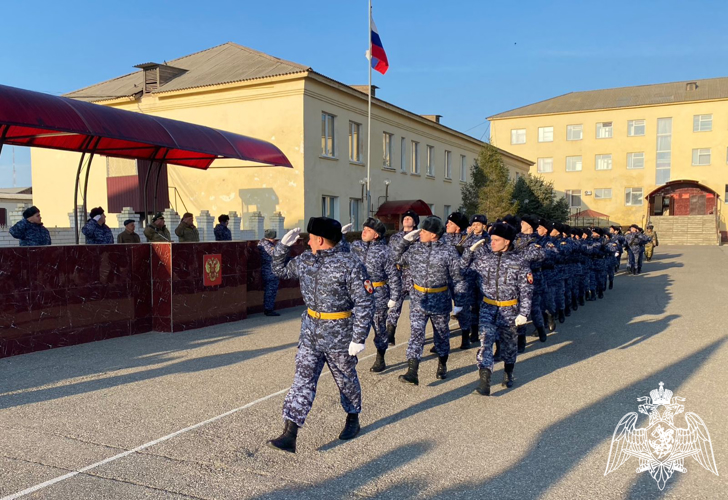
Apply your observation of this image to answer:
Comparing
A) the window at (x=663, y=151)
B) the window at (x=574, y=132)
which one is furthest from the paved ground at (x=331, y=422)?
the window at (x=574, y=132)

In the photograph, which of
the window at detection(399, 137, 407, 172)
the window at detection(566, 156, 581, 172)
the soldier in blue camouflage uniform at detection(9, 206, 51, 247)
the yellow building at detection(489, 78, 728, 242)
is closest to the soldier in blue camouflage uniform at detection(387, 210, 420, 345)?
the soldier in blue camouflage uniform at detection(9, 206, 51, 247)

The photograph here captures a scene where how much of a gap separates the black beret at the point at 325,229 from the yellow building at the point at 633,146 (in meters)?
51.9

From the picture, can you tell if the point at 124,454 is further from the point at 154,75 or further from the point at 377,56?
the point at 154,75

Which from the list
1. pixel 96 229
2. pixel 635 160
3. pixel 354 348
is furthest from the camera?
pixel 635 160

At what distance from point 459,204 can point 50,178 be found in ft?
75.4

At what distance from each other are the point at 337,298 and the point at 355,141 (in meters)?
21.9

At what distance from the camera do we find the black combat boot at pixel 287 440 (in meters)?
4.53

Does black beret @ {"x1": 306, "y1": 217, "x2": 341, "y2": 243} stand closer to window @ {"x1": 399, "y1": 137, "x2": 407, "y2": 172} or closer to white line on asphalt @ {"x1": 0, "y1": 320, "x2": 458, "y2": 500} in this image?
white line on asphalt @ {"x1": 0, "y1": 320, "x2": 458, "y2": 500}

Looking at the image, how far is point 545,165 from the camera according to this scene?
193 feet

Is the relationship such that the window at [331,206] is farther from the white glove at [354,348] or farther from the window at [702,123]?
the window at [702,123]

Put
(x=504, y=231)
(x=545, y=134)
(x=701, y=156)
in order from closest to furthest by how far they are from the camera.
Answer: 1. (x=504, y=231)
2. (x=701, y=156)
3. (x=545, y=134)

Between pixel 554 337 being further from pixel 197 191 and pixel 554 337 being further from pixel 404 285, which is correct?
pixel 197 191

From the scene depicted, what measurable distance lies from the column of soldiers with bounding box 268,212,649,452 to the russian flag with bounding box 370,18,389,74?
12.4 meters

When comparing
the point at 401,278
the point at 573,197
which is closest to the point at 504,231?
the point at 401,278
